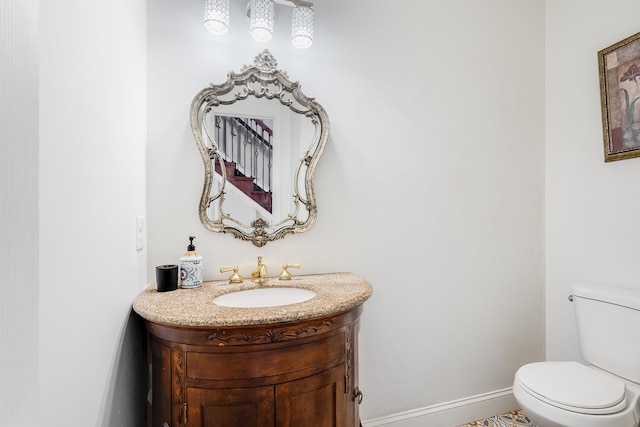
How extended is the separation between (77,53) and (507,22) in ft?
7.69

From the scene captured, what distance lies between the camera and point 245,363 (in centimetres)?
100

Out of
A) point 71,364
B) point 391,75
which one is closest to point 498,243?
point 391,75

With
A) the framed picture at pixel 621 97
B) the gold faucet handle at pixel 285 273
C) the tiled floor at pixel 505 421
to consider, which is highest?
the framed picture at pixel 621 97

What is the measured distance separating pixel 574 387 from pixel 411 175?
1211mm

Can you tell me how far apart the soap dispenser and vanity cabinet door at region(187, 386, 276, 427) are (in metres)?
0.45

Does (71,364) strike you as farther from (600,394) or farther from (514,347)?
(514,347)

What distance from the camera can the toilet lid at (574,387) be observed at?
49.9 inches

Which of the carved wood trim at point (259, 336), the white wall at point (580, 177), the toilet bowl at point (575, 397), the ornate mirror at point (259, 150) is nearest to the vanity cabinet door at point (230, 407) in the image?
the carved wood trim at point (259, 336)

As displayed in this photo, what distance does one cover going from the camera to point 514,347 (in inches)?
80.4

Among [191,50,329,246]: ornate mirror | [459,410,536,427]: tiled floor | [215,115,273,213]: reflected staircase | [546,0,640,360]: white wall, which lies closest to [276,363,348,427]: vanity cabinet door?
[191,50,329,246]: ornate mirror

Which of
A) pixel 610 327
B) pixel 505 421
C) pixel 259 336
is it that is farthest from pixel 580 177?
pixel 259 336

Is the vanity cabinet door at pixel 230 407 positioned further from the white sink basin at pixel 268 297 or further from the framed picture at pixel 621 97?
the framed picture at pixel 621 97

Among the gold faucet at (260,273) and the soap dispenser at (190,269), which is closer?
the soap dispenser at (190,269)

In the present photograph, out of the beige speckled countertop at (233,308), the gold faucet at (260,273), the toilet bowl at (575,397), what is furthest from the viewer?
the gold faucet at (260,273)
